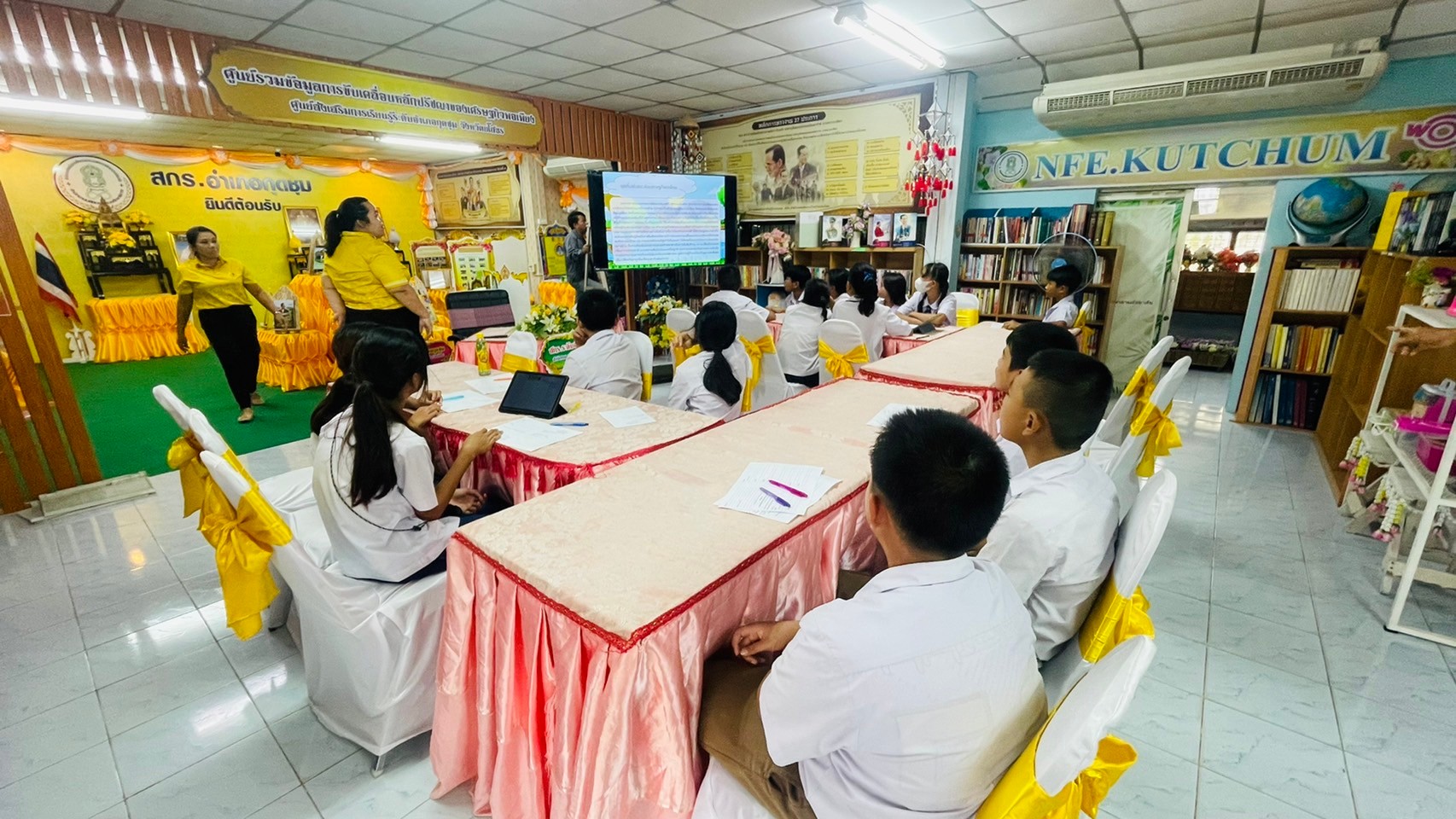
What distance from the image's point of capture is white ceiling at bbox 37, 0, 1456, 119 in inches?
135

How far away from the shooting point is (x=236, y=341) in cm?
450

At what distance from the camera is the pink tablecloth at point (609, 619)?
3.49ft

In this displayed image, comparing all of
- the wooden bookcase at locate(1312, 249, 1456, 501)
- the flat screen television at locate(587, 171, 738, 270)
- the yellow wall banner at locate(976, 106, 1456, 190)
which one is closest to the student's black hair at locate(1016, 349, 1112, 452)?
the wooden bookcase at locate(1312, 249, 1456, 501)

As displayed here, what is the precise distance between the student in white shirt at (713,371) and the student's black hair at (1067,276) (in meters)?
3.09

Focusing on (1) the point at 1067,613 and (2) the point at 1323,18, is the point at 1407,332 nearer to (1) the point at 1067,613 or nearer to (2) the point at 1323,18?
(1) the point at 1067,613

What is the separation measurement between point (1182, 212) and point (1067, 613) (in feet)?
17.8

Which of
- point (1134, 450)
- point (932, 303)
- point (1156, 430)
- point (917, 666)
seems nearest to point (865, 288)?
point (932, 303)

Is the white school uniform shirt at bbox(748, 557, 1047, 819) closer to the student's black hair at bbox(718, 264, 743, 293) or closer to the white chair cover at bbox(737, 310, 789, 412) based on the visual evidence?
the white chair cover at bbox(737, 310, 789, 412)

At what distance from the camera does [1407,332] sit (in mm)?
2150

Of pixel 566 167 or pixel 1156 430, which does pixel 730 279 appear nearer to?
pixel 1156 430

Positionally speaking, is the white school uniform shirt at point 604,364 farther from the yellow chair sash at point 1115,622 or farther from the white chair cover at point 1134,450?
the yellow chair sash at point 1115,622

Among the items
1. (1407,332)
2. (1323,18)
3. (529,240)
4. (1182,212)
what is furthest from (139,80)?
(1182,212)

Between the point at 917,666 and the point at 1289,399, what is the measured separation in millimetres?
5581

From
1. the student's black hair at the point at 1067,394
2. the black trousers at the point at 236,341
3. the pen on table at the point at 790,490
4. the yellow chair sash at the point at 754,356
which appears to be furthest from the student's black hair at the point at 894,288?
the black trousers at the point at 236,341
